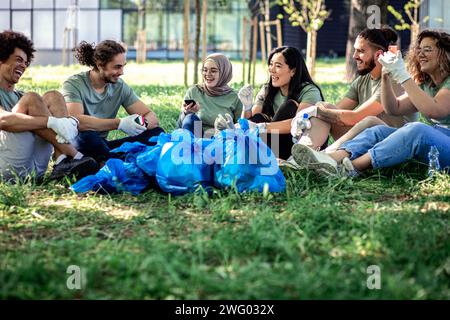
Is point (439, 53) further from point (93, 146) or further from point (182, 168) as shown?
point (93, 146)

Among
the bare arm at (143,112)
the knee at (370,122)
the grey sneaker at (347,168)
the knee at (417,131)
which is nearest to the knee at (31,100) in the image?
the bare arm at (143,112)

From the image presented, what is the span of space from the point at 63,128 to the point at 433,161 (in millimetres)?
2282

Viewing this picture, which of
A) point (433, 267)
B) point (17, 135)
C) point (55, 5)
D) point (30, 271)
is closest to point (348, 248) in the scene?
point (433, 267)

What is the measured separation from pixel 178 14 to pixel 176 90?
1515 centimetres

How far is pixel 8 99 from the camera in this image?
5.04 meters

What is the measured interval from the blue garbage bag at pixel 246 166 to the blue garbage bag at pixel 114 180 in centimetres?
49

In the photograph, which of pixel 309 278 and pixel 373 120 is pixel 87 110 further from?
pixel 309 278

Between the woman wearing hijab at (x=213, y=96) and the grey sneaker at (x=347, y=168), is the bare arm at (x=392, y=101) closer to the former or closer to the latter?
the grey sneaker at (x=347, y=168)

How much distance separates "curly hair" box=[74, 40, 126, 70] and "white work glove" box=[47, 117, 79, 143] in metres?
0.65

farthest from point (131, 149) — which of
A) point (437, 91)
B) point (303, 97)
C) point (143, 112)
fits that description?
point (437, 91)

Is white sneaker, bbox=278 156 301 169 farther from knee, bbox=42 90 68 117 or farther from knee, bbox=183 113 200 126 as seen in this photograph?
knee, bbox=42 90 68 117

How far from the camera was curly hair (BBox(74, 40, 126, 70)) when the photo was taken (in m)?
5.39

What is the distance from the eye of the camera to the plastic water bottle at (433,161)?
484 centimetres

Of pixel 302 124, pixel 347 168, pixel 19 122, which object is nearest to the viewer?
pixel 19 122
